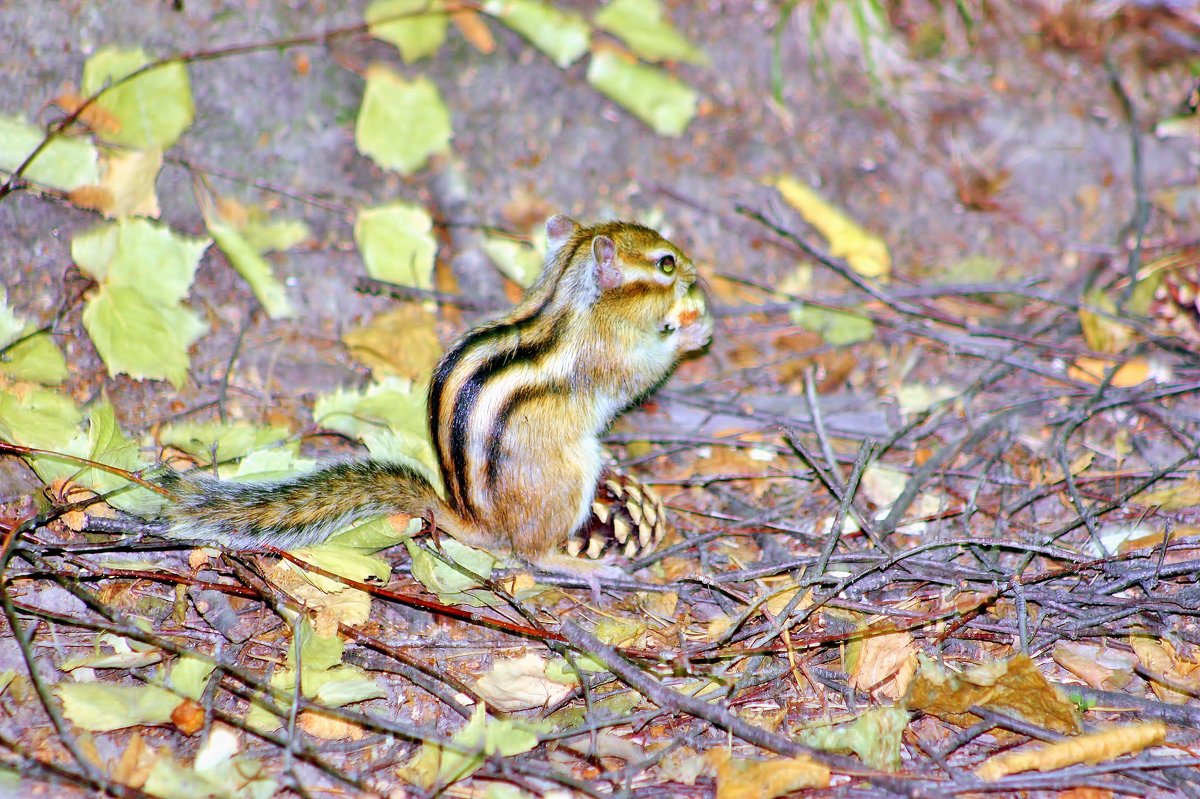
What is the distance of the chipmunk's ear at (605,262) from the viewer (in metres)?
3.33

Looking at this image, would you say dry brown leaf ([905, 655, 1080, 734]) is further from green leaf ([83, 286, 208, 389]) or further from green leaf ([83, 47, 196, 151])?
green leaf ([83, 47, 196, 151])

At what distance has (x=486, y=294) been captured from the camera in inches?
165

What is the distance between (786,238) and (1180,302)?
1656mm

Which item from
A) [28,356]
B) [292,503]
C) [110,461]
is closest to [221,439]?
[110,461]

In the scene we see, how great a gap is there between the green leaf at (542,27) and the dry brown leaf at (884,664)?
287 cm

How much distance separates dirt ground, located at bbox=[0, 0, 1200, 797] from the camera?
3.29m

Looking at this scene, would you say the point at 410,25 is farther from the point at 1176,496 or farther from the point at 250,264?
the point at 1176,496

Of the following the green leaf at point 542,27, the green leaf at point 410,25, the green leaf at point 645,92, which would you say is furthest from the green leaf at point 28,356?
the green leaf at point 645,92

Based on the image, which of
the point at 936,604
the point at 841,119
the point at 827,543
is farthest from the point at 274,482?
the point at 841,119

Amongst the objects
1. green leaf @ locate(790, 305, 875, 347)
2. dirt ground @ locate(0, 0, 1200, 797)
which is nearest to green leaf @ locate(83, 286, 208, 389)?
dirt ground @ locate(0, 0, 1200, 797)

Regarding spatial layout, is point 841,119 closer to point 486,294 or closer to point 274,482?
point 486,294

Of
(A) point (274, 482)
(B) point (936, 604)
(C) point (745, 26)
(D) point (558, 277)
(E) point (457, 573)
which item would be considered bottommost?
(B) point (936, 604)

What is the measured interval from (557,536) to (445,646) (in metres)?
0.54

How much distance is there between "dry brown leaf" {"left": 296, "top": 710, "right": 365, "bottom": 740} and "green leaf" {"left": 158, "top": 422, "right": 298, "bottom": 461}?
98cm
